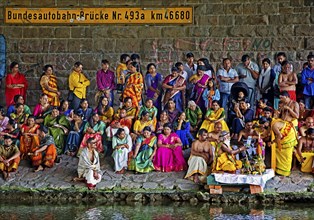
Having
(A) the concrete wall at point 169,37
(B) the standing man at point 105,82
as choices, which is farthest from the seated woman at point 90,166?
(A) the concrete wall at point 169,37

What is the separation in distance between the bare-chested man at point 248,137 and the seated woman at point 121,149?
1.92 metres

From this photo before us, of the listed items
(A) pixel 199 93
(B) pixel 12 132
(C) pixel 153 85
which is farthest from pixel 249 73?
(B) pixel 12 132

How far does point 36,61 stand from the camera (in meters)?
20.0

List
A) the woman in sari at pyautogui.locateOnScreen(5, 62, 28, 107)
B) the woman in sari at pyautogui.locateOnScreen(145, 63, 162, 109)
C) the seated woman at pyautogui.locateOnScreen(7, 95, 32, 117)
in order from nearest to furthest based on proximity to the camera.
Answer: the seated woman at pyautogui.locateOnScreen(7, 95, 32, 117) < the woman in sari at pyautogui.locateOnScreen(145, 63, 162, 109) < the woman in sari at pyautogui.locateOnScreen(5, 62, 28, 107)

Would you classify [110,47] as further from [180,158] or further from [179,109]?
[180,158]

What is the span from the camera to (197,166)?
1562 centimetres

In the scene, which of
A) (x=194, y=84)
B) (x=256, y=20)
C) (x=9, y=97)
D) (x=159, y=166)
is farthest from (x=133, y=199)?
(x=256, y=20)

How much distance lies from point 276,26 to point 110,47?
3522 mm

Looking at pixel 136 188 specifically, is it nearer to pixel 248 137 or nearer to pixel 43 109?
pixel 248 137

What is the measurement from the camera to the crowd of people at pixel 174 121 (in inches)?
623

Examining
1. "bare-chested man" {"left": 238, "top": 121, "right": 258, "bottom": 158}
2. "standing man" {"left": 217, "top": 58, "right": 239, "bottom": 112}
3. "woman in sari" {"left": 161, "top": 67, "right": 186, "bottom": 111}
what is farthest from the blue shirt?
"woman in sari" {"left": 161, "top": 67, "right": 186, "bottom": 111}

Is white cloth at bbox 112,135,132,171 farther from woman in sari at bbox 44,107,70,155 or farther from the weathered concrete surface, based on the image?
woman in sari at bbox 44,107,70,155

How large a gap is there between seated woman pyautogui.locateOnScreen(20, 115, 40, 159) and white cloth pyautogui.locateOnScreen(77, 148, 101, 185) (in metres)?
1.16

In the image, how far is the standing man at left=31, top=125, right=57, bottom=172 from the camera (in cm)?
1623
